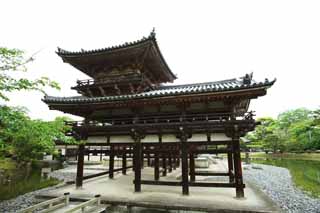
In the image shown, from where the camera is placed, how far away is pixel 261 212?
597 centimetres

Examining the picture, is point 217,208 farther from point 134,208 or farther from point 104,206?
point 104,206

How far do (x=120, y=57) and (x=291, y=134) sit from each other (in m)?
38.4

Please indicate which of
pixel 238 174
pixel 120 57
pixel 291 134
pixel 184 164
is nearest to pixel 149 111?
pixel 184 164

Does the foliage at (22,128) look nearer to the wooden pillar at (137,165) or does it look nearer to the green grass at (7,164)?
the wooden pillar at (137,165)

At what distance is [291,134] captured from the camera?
119 ft

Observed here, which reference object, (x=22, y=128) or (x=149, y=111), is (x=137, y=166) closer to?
(x=149, y=111)

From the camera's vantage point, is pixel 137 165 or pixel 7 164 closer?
pixel 137 165

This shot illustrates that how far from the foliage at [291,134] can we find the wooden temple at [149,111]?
32267mm

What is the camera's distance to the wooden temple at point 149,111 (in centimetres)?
749

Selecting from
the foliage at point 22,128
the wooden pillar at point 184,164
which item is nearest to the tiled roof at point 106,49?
the wooden pillar at point 184,164

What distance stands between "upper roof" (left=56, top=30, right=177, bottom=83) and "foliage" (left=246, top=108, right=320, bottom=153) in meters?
32.9

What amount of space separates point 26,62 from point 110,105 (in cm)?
439

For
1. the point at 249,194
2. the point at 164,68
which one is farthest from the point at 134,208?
the point at 164,68

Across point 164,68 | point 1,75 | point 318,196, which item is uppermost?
point 164,68
